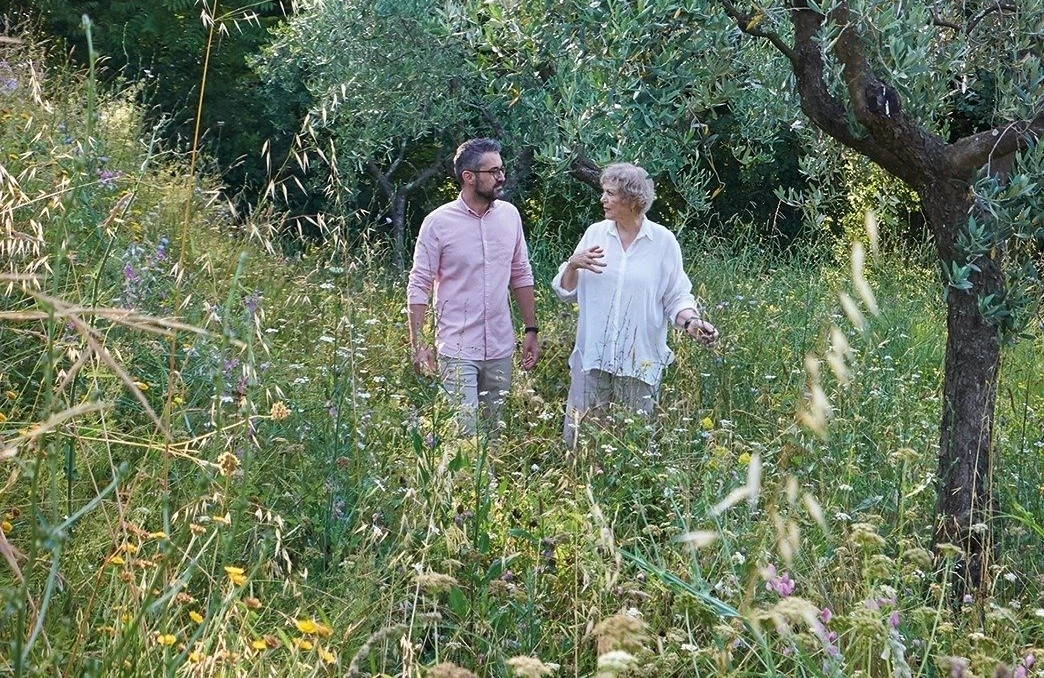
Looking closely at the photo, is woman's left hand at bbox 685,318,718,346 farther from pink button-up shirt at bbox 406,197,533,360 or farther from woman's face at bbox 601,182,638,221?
pink button-up shirt at bbox 406,197,533,360

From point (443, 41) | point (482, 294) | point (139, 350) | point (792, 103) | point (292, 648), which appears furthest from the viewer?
point (443, 41)

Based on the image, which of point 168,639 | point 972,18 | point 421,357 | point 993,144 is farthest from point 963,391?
point 168,639

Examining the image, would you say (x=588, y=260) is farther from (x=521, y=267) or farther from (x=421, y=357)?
(x=421, y=357)

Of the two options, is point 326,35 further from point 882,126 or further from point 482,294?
point 882,126

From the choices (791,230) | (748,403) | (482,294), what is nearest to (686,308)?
(748,403)

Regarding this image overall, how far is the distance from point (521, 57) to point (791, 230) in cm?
1347

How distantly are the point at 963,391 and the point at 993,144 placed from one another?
2.82 feet

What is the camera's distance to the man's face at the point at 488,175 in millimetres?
5562

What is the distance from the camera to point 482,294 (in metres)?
5.63

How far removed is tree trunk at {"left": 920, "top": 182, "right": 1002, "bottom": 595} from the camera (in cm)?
390

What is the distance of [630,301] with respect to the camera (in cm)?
553

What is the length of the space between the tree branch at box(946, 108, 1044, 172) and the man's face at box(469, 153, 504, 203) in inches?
89.4

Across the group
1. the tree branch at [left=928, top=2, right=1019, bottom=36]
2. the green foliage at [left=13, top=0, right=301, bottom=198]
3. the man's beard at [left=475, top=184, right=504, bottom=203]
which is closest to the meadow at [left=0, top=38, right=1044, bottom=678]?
the man's beard at [left=475, top=184, right=504, bottom=203]

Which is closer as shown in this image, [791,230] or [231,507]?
[231,507]
